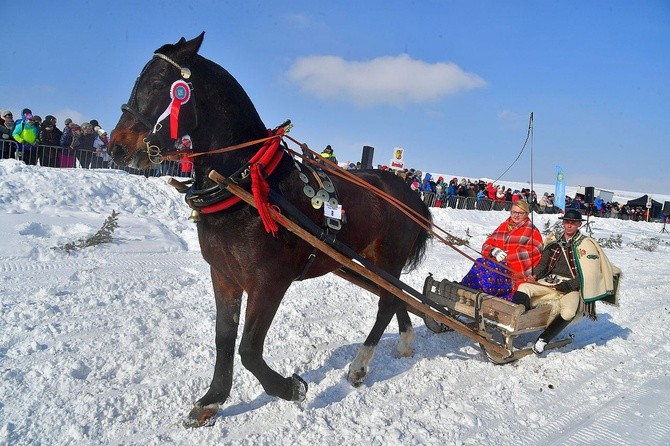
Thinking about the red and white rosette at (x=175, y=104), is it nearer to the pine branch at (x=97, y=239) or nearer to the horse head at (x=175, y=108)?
the horse head at (x=175, y=108)

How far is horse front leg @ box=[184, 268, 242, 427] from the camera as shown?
10.7ft

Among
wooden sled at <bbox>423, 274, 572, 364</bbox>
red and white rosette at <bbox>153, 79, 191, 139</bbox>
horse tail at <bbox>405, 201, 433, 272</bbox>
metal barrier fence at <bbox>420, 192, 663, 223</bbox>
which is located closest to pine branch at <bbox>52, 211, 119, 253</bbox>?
red and white rosette at <bbox>153, 79, 191, 139</bbox>

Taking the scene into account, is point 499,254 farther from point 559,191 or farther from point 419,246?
point 559,191

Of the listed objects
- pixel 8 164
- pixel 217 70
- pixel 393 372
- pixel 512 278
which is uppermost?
pixel 217 70

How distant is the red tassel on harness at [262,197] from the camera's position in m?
3.00

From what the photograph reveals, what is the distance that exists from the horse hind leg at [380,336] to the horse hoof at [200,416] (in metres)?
1.25

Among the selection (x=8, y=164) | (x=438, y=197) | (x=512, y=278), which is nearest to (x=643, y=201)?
(x=438, y=197)

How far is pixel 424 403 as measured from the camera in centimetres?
373

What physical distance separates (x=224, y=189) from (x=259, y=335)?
1.01m

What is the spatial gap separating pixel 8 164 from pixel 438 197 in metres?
14.1

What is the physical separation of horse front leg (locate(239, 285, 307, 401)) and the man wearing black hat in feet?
10.0

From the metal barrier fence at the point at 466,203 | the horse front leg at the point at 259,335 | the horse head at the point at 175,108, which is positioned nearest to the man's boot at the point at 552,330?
the horse front leg at the point at 259,335

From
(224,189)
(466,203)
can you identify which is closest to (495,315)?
(224,189)

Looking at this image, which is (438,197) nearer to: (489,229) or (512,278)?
(489,229)
